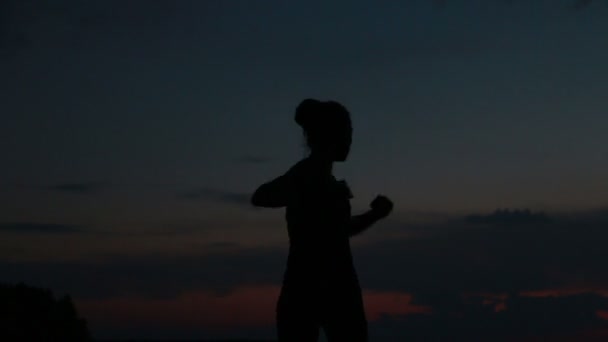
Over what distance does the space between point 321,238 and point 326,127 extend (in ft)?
2.39

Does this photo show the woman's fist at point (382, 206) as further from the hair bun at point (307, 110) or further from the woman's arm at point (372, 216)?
the hair bun at point (307, 110)

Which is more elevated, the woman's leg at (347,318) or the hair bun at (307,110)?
the hair bun at (307,110)

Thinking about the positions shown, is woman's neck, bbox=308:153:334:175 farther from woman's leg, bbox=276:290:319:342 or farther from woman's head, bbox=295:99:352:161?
woman's leg, bbox=276:290:319:342

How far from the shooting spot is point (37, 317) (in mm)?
11594

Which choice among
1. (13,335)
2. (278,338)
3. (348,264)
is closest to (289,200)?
(348,264)

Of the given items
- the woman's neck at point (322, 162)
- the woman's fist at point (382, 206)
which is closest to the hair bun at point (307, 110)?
the woman's neck at point (322, 162)

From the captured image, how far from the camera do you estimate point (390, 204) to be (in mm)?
5844

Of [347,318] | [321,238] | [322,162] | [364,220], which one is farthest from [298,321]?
[322,162]

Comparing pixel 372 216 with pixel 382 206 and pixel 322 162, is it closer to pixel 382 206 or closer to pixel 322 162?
pixel 382 206

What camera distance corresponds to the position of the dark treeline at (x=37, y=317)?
11117mm

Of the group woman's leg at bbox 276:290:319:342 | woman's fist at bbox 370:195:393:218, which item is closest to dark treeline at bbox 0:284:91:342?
woman's leg at bbox 276:290:319:342

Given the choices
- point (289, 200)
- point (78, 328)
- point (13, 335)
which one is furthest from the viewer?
point (78, 328)

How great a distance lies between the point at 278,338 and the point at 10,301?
22.3 feet

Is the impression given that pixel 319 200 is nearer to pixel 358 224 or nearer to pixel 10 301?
pixel 358 224
